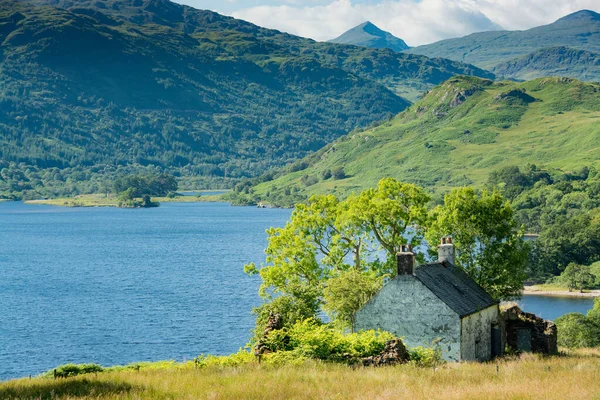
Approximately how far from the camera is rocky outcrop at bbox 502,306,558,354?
166 ft

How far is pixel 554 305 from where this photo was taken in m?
162

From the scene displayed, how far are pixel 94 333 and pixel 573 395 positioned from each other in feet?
336

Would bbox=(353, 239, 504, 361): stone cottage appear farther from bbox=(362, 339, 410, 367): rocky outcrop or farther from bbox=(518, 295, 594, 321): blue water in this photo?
bbox=(518, 295, 594, 321): blue water

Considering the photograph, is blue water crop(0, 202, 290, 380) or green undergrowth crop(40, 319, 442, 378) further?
blue water crop(0, 202, 290, 380)

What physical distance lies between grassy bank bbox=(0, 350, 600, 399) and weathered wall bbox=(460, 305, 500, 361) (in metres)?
16.4

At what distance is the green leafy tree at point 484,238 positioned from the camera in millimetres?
60031

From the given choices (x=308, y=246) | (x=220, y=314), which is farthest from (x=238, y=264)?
(x=308, y=246)

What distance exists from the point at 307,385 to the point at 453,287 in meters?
25.3

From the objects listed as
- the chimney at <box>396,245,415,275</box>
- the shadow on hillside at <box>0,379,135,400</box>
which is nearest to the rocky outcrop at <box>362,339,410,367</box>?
the chimney at <box>396,245,415,275</box>

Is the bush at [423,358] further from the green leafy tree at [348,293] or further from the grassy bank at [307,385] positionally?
the green leafy tree at [348,293]

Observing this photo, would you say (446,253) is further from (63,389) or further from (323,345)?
(63,389)

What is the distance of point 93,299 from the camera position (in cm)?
14838

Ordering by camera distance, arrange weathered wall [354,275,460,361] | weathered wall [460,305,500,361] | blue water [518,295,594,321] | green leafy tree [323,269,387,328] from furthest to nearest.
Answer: blue water [518,295,594,321]
green leafy tree [323,269,387,328]
weathered wall [460,305,500,361]
weathered wall [354,275,460,361]

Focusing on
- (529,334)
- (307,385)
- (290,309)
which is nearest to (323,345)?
(307,385)
